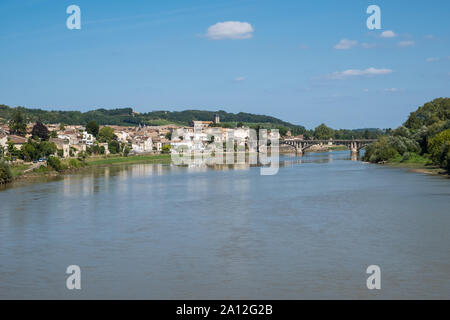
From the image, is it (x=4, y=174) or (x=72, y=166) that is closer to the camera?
(x=4, y=174)

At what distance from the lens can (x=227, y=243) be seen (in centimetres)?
809

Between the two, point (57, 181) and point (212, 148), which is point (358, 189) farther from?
point (212, 148)

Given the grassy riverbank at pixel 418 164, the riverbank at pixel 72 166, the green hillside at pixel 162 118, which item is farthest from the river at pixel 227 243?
the green hillside at pixel 162 118

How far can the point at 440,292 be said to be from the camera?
5.75 metres

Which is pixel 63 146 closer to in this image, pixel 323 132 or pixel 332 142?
pixel 332 142

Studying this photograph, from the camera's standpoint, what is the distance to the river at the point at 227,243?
603 cm

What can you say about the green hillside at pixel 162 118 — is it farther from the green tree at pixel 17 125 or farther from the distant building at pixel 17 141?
the distant building at pixel 17 141

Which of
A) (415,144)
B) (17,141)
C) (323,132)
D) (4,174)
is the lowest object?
(4,174)

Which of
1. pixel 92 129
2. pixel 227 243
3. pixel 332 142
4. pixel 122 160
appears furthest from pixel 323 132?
pixel 227 243

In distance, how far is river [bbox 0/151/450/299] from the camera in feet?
19.8

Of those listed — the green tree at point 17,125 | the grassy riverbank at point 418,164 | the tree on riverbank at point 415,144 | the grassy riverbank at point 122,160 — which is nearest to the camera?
the grassy riverbank at point 418,164

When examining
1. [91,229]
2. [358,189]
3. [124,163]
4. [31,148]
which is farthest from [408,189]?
[124,163]
